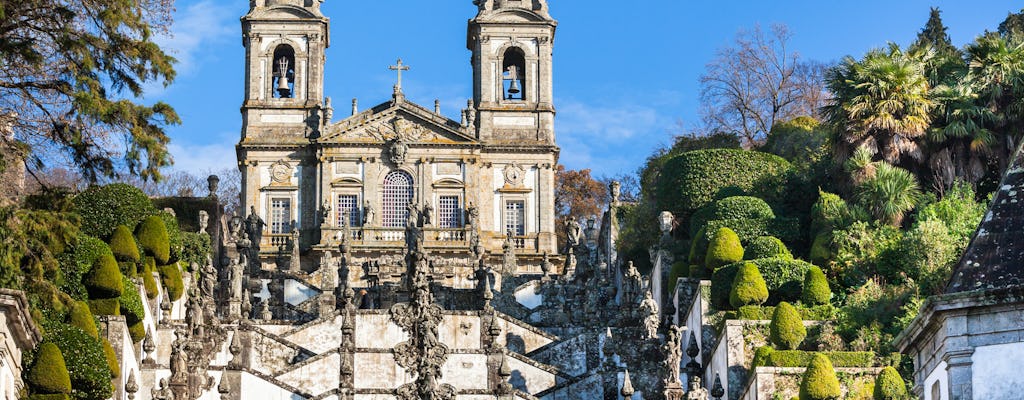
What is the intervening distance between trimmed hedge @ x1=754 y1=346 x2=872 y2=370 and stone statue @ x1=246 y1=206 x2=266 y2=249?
75.5 ft

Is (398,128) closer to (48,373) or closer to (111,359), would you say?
(111,359)

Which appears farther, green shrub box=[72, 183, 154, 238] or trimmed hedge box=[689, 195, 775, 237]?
trimmed hedge box=[689, 195, 775, 237]

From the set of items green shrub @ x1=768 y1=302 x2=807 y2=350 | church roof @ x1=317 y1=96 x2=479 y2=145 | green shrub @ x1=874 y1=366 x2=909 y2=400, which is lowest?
green shrub @ x1=874 y1=366 x2=909 y2=400

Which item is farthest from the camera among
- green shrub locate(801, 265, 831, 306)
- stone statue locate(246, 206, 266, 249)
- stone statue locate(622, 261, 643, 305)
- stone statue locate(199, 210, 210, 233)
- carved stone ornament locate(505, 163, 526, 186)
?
carved stone ornament locate(505, 163, 526, 186)

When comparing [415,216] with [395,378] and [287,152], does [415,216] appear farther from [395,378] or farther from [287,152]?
[395,378]

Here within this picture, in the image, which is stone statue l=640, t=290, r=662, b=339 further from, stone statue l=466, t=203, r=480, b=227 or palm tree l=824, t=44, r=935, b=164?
stone statue l=466, t=203, r=480, b=227

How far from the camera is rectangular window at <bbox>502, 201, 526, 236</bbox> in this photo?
65.2 meters

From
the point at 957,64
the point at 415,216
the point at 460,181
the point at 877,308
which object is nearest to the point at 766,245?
the point at 877,308

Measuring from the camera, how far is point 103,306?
39.3 meters

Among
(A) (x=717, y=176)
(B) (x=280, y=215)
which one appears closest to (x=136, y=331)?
(A) (x=717, y=176)

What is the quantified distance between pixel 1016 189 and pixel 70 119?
48.6 ft

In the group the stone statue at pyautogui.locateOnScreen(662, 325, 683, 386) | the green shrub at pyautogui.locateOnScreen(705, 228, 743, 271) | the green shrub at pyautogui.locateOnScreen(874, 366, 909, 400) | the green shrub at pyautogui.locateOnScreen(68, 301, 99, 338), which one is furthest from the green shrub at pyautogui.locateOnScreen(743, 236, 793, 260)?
the green shrub at pyautogui.locateOnScreen(68, 301, 99, 338)

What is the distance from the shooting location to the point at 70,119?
31.6 meters

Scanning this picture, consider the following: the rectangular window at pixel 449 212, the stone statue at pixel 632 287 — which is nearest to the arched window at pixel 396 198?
the rectangular window at pixel 449 212
